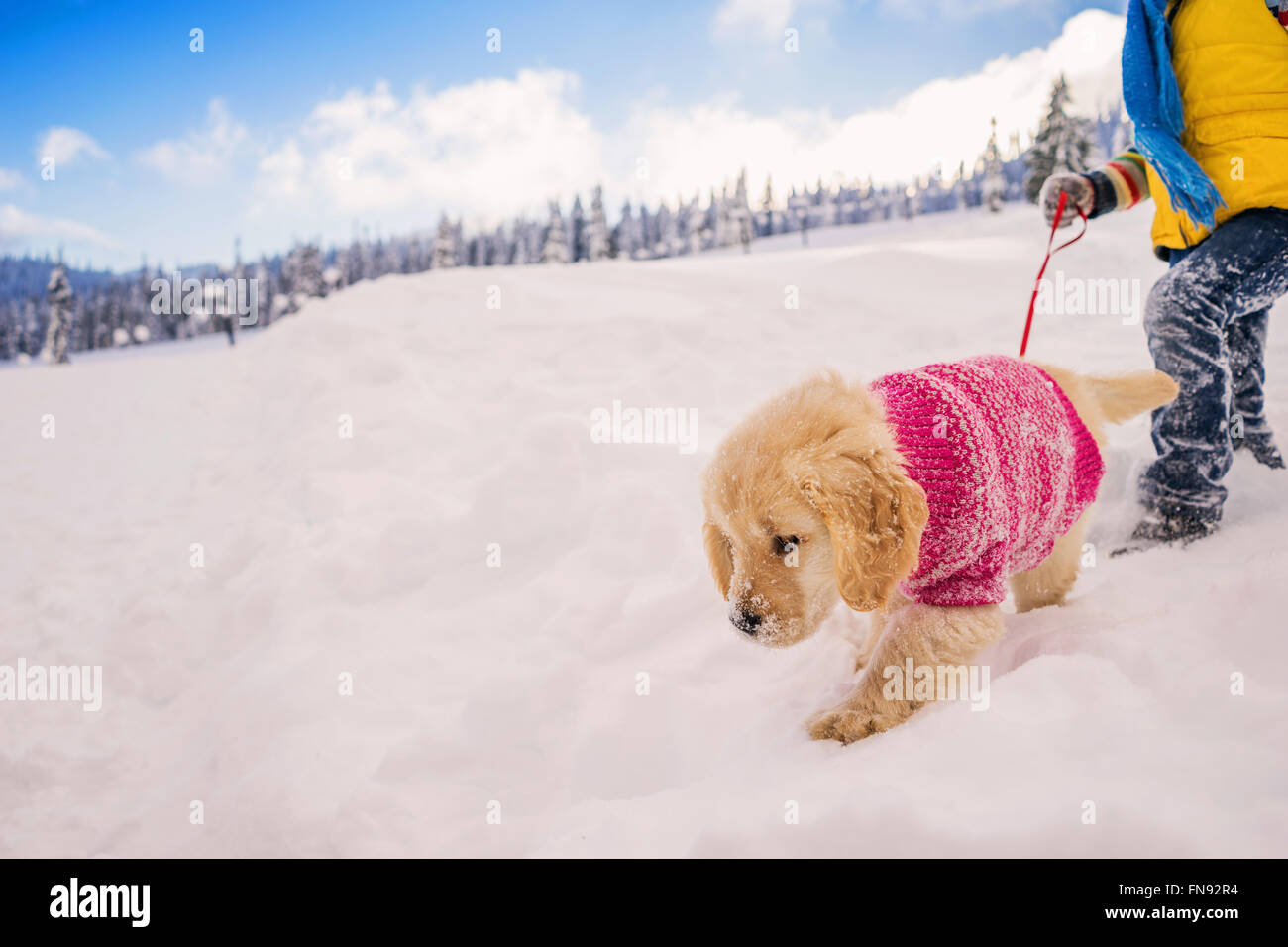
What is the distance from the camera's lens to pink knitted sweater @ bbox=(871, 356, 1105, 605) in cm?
211

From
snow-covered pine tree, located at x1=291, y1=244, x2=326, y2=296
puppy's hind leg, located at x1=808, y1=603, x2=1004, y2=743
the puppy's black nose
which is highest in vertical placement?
snow-covered pine tree, located at x1=291, y1=244, x2=326, y2=296

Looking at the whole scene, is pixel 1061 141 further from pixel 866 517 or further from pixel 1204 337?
pixel 866 517

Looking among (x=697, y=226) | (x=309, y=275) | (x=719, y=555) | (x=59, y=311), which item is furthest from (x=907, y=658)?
(x=697, y=226)

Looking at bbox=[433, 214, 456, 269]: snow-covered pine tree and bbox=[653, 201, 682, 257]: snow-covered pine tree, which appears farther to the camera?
bbox=[653, 201, 682, 257]: snow-covered pine tree

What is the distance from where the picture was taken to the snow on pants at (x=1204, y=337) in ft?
9.10

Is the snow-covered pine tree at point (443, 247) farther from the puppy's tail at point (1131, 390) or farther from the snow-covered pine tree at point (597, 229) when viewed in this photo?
the puppy's tail at point (1131, 390)

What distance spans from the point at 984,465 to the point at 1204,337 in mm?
1708

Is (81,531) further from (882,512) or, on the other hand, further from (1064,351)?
(1064,351)

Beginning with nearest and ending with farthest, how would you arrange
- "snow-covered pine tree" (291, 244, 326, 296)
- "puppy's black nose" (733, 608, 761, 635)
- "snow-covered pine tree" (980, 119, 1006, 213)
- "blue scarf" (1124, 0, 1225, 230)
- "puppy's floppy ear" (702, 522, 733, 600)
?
1. "puppy's black nose" (733, 608, 761, 635)
2. "puppy's floppy ear" (702, 522, 733, 600)
3. "blue scarf" (1124, 0, 1225, 230)
4. "snow-covered pine tree" (980, 119, 1006, 213)
5. "snow-covered pine tree" (291, 244, 326, 296)

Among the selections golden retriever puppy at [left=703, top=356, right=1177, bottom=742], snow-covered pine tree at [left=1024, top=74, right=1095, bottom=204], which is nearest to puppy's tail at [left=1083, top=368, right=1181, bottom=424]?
golden retriever puppy at [left=703, top=356, right=1177, bottom=742]

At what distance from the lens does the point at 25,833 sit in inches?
101

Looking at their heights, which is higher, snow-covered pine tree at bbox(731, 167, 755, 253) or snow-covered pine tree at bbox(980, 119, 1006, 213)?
snow-covered pine tree at bbox(731, 167, 755, 253)

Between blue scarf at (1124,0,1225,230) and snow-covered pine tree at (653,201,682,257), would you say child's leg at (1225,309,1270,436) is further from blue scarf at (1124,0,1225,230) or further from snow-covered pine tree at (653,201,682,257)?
snow-covered pine tree at (653,201,682,257)

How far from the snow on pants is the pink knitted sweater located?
2.59ft
